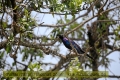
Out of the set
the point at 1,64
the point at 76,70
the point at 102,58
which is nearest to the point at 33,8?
the point at 76,70

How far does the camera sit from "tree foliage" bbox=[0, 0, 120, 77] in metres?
2.08

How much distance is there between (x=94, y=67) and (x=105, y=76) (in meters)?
0.82

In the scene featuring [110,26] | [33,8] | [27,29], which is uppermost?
[33,8]

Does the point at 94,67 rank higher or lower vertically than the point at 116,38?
lower

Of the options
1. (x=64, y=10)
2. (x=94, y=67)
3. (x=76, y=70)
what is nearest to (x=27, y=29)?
(x=64, y=10)

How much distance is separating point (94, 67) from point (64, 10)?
1764 mm

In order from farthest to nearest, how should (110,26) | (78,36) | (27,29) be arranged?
(78,36) → (110,26) → (27,29)

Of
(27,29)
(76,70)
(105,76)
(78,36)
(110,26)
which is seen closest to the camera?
(27,29)

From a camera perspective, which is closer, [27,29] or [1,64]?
[27,29]

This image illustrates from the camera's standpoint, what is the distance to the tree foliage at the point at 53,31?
208 cm

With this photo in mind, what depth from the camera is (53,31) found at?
322cm

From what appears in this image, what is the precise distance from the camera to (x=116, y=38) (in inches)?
149

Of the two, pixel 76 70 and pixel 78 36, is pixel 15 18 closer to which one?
pixel 76 70

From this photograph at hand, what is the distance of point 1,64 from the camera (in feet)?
9.73
